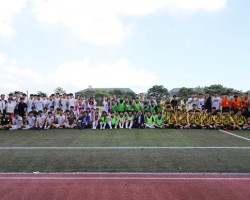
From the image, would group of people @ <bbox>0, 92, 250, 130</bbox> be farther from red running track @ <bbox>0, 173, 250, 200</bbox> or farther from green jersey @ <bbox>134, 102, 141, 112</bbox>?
red running track @ <bbox>0, 173, 250, 200</bbox>

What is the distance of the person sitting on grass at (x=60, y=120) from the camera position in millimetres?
13883

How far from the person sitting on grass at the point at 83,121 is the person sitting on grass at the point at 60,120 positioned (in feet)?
2.86

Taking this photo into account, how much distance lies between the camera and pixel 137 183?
481cm

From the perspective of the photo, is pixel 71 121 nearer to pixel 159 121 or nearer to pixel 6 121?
pixel 6 121

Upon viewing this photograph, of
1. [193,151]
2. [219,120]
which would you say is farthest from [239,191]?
[219,120]

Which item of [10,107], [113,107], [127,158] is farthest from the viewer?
[113,107]

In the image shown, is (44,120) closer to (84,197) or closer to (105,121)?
(105,121)

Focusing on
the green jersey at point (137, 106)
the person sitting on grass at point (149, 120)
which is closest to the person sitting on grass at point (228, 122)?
the person sitting on grass at point (149, 120)

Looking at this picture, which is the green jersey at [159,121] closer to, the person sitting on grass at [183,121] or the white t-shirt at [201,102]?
the person sitting on grass at [183,121]

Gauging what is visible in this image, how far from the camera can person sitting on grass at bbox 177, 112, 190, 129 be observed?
1361 cm

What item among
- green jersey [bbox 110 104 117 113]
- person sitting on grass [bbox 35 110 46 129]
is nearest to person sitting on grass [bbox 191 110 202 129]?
green jersey [bbox 110 104 117 113]

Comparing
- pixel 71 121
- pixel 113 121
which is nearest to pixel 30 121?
pixel 71 121

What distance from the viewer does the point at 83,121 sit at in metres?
13.8

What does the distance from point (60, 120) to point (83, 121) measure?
1210mm
